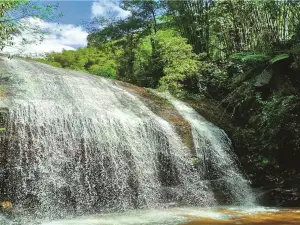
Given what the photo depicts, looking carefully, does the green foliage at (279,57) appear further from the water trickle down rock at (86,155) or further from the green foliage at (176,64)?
the water trickle down rock at (86,155)

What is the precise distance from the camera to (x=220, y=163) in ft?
31.2

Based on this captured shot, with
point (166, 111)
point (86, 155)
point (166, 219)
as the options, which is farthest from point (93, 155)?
point (166, 111)

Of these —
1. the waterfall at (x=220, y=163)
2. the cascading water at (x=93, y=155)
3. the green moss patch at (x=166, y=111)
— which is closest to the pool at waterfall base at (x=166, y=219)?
the cascading water at (x=93, y=155)

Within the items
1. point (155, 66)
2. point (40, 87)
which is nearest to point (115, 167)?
point (40, 87)

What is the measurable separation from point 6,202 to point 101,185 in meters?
2.03

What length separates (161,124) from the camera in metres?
9.62

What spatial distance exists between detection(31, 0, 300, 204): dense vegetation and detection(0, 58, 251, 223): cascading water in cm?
122

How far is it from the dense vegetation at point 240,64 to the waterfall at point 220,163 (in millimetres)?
519

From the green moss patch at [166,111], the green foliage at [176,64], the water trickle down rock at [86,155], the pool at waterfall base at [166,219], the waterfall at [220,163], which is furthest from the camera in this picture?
the green foliage at [176,64]

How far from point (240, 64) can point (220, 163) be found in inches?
219

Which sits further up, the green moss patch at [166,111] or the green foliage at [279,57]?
the green foliage at [279,57]

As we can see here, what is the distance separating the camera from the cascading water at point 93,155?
271 inches

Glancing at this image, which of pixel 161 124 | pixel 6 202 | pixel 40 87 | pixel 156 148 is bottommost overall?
pixel 6 202

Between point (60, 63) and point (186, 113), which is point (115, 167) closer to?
point (186, 113)
